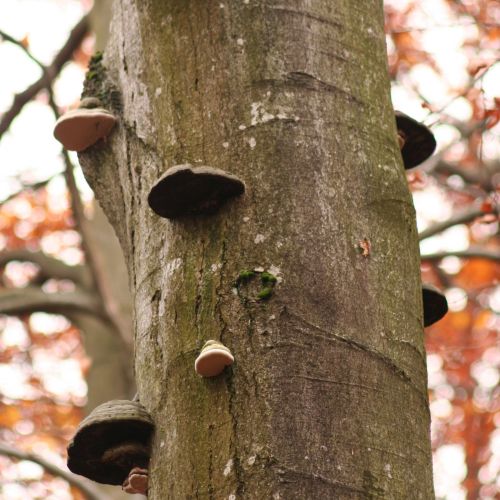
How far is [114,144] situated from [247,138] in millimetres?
611

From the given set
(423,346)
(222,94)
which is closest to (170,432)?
(423,346)

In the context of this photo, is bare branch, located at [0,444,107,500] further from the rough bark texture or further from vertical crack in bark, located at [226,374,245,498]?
vertical crack in bark, located at [226,374,245,498]

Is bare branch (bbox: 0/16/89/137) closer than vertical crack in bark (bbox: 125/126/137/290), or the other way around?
vertical crack in bark (bbox: 125/126/137/290)

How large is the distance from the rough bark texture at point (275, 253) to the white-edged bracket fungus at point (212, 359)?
0.04 meters

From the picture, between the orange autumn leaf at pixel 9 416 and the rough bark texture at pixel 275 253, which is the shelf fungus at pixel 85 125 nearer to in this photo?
the rough bark texture at pixel 275 253

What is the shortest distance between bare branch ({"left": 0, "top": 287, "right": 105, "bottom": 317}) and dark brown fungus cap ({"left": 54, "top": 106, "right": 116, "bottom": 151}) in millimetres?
6284

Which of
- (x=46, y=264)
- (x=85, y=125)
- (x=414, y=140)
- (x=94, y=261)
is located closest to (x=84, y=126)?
(x=85, y=125)

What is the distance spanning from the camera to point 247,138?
2514 millimetres

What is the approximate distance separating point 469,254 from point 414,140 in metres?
6.43

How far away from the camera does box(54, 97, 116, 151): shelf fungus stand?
2.84 m

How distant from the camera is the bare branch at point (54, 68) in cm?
1112

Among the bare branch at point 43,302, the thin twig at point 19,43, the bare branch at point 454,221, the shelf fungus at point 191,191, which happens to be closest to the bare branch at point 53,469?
the bare branch at point 43,302

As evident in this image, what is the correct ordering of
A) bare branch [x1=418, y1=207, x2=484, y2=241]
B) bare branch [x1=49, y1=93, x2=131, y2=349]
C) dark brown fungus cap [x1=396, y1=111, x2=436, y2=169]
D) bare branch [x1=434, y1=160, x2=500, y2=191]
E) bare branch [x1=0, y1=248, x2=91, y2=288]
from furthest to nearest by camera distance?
bare branch [x1=434, y1=160, x2=500, y2=191] < bare branch [x1=0, y1=248, x2=91, y2=288] < bare branch [x1=418, y1=207, x2=484, y2=241] < bare branch [x1=49, y1=93, x2=131, y2=349] < dark brown fungus cap [x1=396, y1=111, x2=436, y2=169]

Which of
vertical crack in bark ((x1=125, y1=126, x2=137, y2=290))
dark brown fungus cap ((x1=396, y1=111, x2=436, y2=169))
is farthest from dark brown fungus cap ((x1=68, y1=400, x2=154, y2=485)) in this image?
dark brown fungus cap ((x1=396, y1=111, x2=436, y2=169))
